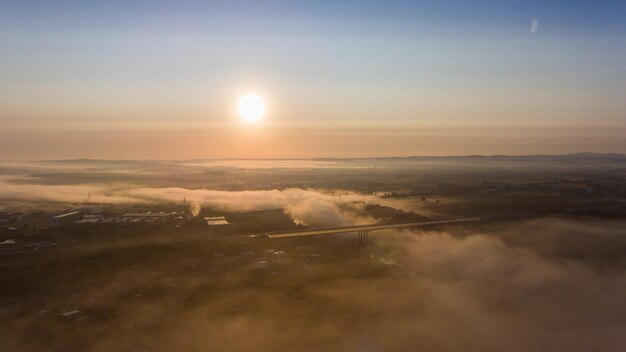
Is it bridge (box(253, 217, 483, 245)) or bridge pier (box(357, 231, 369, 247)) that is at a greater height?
bridge (box(253, 217, 483, 245))

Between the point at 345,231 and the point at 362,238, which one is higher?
the point at 345,231

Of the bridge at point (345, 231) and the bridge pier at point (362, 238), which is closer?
the bridge pier at point (362, 238)

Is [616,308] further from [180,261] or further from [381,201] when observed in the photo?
[381,201]

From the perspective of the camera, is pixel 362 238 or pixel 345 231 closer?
pixel 362 238

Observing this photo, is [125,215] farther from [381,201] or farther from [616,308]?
[616,308]

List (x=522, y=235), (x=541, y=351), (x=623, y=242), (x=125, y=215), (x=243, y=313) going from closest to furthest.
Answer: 1. (x=541, y=351)
2. (x=243, y=313)
3. (x=623, y=242)
4. (x=522, y=235)
5. (x=125, y=215)

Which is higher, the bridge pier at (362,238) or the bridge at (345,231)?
the bridge at (345,231)

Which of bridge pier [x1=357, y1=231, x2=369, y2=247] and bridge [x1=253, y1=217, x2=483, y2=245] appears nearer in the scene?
bridge pier [x1=357, y1=231, x2=369, y2=247]

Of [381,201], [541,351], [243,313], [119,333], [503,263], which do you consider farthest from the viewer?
[381,201]

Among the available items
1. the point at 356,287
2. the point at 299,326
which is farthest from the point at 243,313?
the point at 356,287

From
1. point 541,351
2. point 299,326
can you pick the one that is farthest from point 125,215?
point 541,351

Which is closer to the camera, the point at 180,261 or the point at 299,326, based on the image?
the point at 299,326
